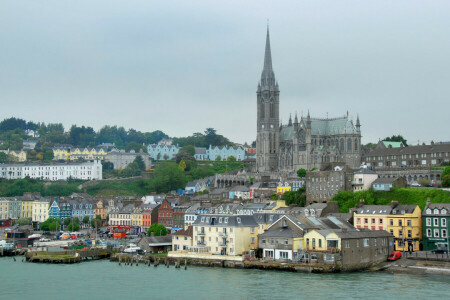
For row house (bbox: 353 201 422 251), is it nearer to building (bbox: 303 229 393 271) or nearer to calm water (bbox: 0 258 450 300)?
building (bbox: 303 229 393 271)

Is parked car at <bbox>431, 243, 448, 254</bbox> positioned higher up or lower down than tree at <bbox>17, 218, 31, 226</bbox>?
lower down

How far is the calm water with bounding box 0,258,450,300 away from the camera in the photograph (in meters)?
40.2

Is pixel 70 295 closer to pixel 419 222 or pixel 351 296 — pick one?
pixel 351 296

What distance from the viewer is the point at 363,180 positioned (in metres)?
68.1

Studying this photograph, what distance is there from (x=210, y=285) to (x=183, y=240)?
45.6 feet

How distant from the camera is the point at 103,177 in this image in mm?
128250

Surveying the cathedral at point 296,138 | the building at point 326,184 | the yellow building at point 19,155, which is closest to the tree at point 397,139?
the cathedral at point 296,138

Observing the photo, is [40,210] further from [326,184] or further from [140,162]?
[326,184]

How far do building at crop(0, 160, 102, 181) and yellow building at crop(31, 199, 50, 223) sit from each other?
24.3 meters

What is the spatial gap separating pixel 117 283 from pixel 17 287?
21.8 feet

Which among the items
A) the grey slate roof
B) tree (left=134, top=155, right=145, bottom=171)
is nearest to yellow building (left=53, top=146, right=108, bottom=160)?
tree (left=134, top=155, right=145, bottom=171)

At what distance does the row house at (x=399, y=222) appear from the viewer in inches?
2133

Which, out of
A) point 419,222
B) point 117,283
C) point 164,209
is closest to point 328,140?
point 164,209

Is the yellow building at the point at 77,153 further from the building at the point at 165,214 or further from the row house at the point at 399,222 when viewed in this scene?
the row house at the point at 399,222
